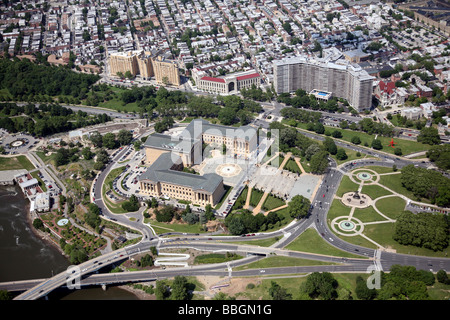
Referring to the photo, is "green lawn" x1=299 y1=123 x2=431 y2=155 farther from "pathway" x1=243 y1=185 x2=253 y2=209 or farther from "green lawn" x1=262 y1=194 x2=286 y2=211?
"pathway" x1=243 y1=185 x2=253 y2=209

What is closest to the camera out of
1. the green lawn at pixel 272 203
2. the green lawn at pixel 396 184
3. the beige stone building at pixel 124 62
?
the green lawn at pixel 396 184

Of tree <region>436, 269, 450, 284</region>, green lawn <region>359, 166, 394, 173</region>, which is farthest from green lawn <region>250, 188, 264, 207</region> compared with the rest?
tree <region>436, 269, 450, 284</region>

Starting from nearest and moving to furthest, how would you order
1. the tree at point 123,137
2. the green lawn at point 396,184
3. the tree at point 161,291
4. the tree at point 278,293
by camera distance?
the tree at point 278,293
the tree at point 161,291
the green lawn at point 396,184
the tree at point 123,137

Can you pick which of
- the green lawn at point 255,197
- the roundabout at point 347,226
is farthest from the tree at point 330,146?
the roundabout at point 347,226

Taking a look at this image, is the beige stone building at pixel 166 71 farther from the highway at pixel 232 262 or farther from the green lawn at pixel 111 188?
the highway at pixel 232 262

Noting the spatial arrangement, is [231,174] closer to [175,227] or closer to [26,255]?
[175,227]

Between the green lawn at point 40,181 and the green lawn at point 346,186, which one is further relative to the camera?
the green lawn at point 40,181
